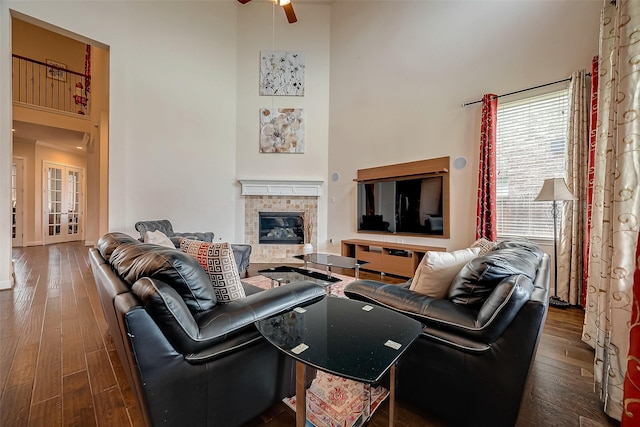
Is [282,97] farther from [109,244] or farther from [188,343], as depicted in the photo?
[188,343]

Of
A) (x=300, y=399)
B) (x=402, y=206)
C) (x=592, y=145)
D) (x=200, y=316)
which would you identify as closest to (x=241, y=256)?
(x=402, y=206)

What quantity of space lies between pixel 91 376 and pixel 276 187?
13.8ft

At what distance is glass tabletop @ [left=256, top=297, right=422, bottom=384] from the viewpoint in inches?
36.9

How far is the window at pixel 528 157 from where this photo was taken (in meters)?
3.18

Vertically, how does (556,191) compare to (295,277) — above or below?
above

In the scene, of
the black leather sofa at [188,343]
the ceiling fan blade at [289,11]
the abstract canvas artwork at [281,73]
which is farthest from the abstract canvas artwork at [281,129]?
the black leather sofa at [188,343]

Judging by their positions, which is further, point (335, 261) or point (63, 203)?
point (63, 203)

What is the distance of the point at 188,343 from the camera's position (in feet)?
3.55

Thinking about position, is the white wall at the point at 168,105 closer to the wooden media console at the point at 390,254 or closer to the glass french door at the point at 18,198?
the wooden media console at the point at 390,254

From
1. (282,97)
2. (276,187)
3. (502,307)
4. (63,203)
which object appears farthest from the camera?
(63,203)

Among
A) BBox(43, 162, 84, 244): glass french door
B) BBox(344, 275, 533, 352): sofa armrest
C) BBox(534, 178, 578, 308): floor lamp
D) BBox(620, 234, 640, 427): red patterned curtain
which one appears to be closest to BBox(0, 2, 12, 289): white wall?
BBox(344, 275, 533, 352): sofa armrest

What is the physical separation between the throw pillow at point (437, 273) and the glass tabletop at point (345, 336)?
0.30 metres

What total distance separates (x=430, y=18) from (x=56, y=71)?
8649 millimetres

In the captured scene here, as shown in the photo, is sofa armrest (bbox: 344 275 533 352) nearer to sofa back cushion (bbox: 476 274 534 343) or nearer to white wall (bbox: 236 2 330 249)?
sofa back cushion (bbox: 476 274 534 343)
